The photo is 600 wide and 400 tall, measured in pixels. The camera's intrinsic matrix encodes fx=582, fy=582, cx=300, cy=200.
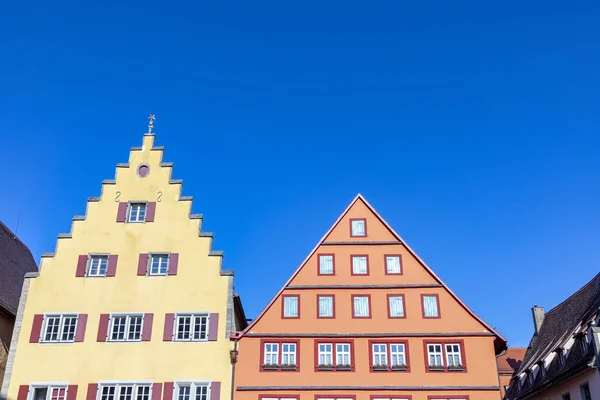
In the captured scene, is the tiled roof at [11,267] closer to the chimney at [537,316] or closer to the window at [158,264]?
the window at [158,264]

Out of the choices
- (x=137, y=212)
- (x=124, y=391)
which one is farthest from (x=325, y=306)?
(x=137, y=212)

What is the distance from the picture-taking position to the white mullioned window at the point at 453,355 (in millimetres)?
28073

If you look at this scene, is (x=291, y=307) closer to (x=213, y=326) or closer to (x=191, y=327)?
(x=213, y=326)

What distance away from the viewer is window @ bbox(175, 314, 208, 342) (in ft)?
93.1

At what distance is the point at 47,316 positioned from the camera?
29125 millimetres

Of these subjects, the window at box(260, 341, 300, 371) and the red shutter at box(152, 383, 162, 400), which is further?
the window at box(260, 341, 300, 371)

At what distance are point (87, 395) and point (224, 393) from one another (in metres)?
6.41

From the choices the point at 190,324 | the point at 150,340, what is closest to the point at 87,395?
the point at 150,340

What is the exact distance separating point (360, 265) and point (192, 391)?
1050 cm

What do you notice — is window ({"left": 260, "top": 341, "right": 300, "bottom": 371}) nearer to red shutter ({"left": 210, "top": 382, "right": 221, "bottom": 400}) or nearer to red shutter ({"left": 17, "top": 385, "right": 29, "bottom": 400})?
red shutter ({"left": 210, "top": 382, "right": 221, "bottom": 400})

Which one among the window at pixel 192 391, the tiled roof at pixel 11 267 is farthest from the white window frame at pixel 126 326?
the tiled roof at pixel 11 267

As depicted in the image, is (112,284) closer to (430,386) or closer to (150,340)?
(150,340)

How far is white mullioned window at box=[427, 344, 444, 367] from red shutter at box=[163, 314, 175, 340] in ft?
41.3

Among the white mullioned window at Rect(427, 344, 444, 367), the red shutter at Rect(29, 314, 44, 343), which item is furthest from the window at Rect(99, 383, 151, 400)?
the white mullioned window at Rect(427, 344, 444, 367)
